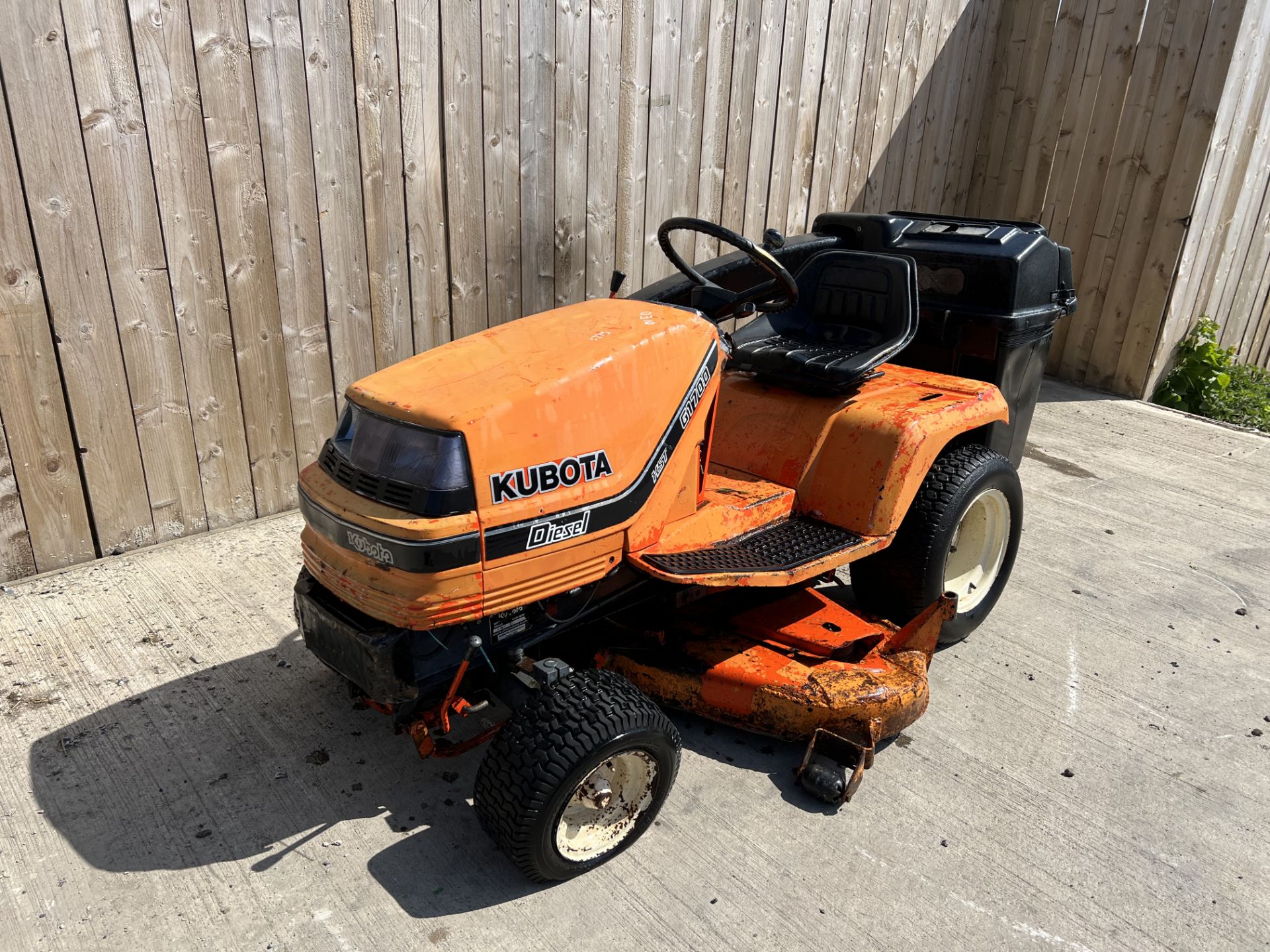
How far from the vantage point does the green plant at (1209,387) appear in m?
6.39

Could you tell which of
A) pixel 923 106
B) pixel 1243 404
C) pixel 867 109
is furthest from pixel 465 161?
pixel 1243 404

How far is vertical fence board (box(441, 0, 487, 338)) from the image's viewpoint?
13.3 ft

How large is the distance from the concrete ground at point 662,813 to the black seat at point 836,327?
1.14 meters

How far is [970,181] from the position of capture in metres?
7.08

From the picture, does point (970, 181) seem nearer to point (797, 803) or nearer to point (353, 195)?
point (353, 195)

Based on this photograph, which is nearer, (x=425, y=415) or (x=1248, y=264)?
(x=425, y=415)

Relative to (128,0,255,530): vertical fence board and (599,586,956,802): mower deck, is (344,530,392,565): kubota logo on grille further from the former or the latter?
(128,0,255,530): vertical fence board

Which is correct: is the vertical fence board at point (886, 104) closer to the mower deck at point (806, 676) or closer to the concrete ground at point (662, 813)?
the concrete ground at point (662, 813)

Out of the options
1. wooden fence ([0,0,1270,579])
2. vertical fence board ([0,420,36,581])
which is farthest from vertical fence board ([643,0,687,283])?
vertical fence board ([0,420,36,581])

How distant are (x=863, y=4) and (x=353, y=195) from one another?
3.45m

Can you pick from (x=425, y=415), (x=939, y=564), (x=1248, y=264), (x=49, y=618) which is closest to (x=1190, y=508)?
(x=939, y=564)

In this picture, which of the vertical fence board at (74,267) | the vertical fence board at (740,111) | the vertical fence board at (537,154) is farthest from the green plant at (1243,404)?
the vertical fence board at (74,267)

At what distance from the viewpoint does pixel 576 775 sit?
2.20 meters

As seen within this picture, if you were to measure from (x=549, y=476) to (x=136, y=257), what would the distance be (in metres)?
2.23
